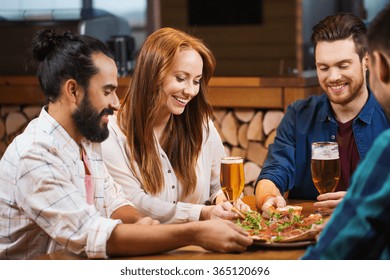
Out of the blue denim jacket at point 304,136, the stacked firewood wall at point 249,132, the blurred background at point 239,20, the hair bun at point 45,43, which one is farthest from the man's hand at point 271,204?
the blurred background at point 239,20

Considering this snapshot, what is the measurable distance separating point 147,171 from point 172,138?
0.19 m

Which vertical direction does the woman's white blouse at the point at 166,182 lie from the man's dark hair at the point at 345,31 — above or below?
below

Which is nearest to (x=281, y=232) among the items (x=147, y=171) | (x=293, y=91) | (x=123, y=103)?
(x=147, y=171)

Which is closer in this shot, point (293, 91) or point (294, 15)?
point (293, 91)

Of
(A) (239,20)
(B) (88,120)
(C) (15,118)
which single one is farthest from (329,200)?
(A) (239,20)

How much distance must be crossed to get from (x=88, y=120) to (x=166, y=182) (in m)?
0.66

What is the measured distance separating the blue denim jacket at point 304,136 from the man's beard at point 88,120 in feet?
2.82

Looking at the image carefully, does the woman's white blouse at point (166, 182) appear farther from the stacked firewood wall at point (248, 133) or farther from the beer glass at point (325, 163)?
the stacked firewood wall at point (248, 133)

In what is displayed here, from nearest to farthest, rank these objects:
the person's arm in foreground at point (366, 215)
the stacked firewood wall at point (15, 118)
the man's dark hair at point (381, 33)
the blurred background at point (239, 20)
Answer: the person's arm in foreground at point (366, 215) → the man's dark hair at point (381, 33) → the stacked firewood wall at point (15, 118) → the blurred background at point (239, 20)

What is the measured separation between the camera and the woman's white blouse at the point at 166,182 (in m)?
2.49

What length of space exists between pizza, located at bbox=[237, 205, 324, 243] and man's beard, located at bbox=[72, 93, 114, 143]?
1.58ft

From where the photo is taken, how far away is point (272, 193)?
2.57m

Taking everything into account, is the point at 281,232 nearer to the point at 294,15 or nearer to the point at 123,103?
the point at 123,103
